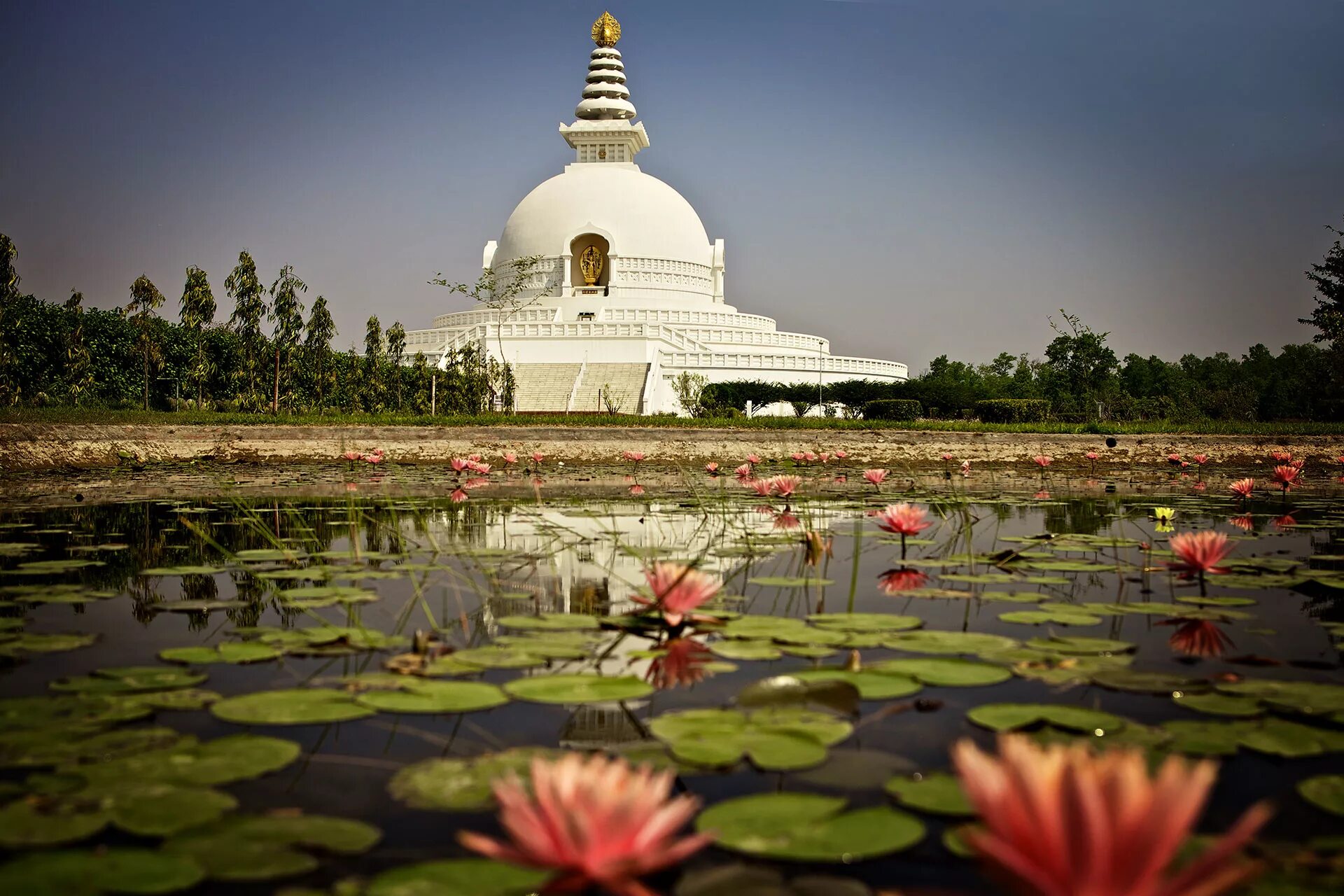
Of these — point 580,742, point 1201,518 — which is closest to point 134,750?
point 580,742

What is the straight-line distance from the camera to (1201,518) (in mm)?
7137

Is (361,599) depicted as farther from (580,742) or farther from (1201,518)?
(1201,518)

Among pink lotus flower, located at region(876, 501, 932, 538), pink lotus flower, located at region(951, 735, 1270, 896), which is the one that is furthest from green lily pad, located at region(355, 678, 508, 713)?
pink lotus flower, located at region(876, 501, 932, 538)

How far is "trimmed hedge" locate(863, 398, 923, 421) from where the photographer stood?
22.5m

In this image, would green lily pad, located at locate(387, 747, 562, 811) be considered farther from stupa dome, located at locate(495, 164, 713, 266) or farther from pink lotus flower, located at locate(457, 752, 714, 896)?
stupa dome, located at locate(495, 164, 713, 266)

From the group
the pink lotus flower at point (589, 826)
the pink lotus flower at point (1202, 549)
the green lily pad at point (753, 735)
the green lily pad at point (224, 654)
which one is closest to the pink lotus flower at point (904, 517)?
the pink lotus flower at point (1202, 549)

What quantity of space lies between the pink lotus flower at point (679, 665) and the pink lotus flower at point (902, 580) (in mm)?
1292

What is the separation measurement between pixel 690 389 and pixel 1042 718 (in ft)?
75.7

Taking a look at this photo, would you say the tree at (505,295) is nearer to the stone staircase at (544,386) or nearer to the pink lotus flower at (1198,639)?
the stone staircase at (544,386)

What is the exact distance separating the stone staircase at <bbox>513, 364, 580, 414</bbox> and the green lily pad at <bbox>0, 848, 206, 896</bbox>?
904 inches

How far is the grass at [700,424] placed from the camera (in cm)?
1496

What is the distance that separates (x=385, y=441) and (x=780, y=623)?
39.2 ft

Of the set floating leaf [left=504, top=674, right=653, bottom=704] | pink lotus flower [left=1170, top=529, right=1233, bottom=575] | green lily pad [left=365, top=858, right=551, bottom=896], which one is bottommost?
green lily pad [left=365, top=858, right=551, bottom=896]

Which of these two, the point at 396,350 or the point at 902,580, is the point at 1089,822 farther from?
the point at 396,350
